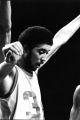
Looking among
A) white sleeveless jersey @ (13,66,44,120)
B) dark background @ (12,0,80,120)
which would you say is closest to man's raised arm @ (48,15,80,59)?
white sleeveless jersey @ (13,66,44,120)

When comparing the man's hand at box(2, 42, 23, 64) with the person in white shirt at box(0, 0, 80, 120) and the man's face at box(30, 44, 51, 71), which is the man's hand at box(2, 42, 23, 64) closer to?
the person in white shirt at box(0, 0, 80, 120)

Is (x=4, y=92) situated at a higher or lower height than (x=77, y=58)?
lower

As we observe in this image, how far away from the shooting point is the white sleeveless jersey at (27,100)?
1.86 m

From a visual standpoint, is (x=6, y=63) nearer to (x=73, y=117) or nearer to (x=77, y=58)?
(x=73, y=117)

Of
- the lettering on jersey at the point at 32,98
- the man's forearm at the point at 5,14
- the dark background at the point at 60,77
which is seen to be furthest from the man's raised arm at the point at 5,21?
the dark background at the point at 60,77

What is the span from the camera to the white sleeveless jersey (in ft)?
6.11

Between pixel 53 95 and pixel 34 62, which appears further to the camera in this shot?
pixel 53 95

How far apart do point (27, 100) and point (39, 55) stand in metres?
0.24

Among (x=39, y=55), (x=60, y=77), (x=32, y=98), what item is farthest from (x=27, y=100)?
(x=60, y=77)

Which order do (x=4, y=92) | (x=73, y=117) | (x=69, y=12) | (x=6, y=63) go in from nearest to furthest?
(x=6, y=63) < (x=4, y=92) < (x=73, y=117) < (x=69, y=12)

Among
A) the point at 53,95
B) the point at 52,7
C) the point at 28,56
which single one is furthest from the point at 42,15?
the point at 28,56

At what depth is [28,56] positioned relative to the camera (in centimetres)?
196

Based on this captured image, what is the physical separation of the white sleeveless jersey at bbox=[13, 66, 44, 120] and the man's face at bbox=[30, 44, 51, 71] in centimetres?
9

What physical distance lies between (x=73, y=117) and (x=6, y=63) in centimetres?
114
